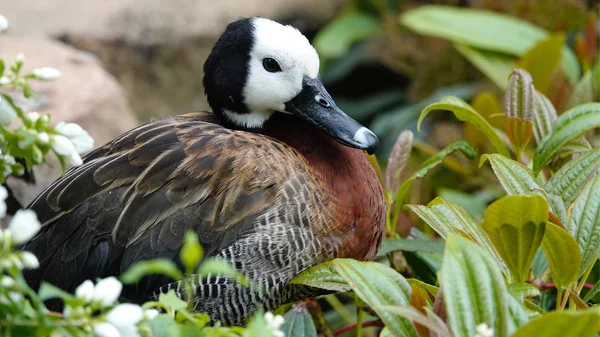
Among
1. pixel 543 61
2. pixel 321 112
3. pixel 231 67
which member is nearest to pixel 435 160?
pixel 321 112

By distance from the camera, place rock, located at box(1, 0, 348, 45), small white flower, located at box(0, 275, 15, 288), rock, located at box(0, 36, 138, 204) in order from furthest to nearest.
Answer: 1. rock, located at box(1, 0, 348, 45)
2. rock, located at box(0, 36, 138, 204)
3. small white flower, located at box(0, 275, 15, 288)

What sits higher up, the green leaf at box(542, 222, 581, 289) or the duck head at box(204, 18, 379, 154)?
the duck head at box(204, 18, 379, 154)

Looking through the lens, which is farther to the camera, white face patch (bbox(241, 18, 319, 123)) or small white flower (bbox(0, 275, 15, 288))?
white face patch (bbox(241, 18, 319, 123))

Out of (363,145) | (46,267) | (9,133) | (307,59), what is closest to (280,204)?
(363,145)

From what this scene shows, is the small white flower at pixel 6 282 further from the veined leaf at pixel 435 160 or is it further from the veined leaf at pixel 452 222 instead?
the veined leaf at pixel 435 160

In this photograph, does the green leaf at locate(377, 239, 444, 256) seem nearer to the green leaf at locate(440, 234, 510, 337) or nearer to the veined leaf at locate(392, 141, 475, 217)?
the veined leaf at locate(392, 141, 475, 217)

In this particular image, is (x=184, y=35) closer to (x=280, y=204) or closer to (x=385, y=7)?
(x=385, y=7)

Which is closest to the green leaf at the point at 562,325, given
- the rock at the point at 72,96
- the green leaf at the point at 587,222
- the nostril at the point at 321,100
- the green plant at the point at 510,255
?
the green plant at the point at 510,255

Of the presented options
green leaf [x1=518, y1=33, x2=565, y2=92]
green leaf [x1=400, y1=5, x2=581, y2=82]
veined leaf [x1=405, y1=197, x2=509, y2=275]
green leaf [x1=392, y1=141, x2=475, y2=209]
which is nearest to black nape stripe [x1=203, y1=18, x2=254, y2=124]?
green leaf [x1=392, y1=141, x2=475, y2=209]

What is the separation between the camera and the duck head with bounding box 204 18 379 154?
5.70 feet

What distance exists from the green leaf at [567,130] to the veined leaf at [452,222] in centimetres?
35

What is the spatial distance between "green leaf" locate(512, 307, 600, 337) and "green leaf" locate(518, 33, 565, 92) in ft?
5.88

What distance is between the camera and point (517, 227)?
3.96 ft

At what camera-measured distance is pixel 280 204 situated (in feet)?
5.22
